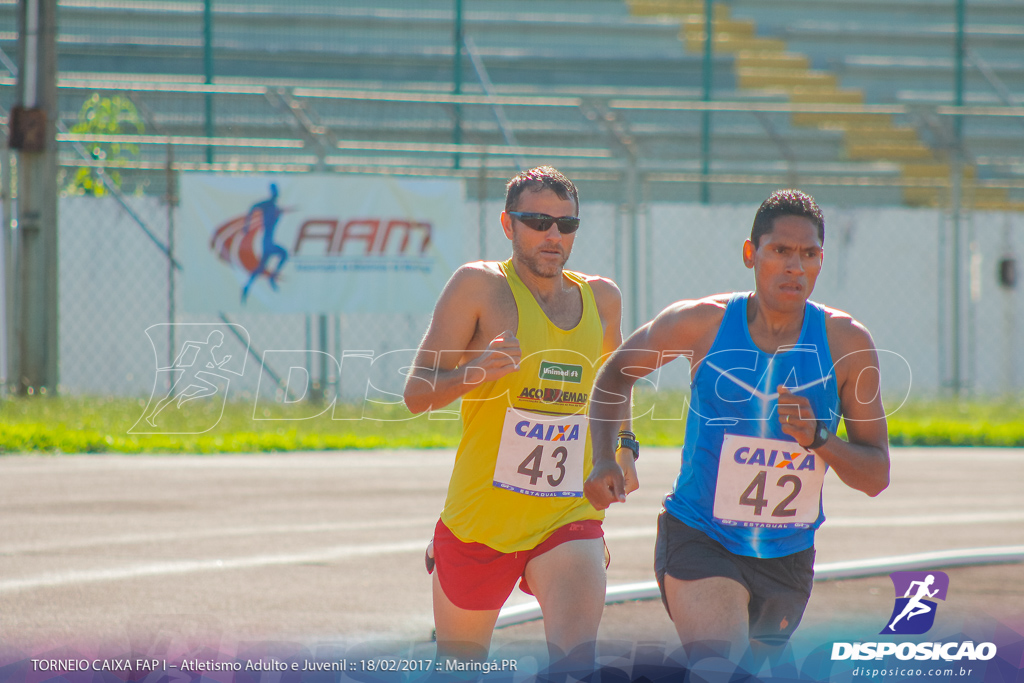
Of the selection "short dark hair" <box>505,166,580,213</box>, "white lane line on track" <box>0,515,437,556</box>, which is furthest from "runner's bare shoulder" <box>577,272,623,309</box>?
"white lane line on track" <box>0,515,437,556</box>

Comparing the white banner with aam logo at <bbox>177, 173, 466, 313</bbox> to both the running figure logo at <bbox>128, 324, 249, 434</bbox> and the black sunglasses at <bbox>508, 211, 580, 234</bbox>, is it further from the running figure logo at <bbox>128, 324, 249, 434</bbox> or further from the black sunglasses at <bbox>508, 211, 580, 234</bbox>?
the black sunglasses at <bbox>508, 211, 580, 234</bbox>

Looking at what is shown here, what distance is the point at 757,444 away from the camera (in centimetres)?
385

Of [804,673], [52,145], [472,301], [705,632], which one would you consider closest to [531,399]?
[472,301]

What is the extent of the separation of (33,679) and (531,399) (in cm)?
181

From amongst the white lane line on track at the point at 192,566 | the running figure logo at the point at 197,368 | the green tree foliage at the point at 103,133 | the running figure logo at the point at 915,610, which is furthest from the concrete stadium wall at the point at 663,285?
the running figure logo at the point at 915,610

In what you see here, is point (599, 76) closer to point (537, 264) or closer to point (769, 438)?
point (537, 264)

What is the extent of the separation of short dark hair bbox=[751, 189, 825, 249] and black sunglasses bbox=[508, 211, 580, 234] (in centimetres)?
65

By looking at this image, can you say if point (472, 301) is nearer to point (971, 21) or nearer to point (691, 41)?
point (691, 41)

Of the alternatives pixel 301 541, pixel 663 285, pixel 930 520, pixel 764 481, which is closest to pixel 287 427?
pixel 301 541

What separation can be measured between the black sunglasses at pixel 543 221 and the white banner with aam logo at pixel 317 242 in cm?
854

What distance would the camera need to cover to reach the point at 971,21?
887 inches

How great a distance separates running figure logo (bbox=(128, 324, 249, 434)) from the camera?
1264cm

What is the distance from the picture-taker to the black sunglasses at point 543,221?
165 inches

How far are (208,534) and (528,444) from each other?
4121mm
